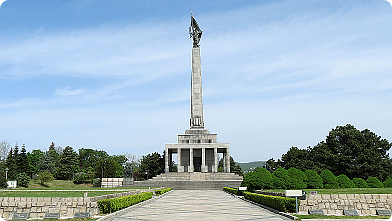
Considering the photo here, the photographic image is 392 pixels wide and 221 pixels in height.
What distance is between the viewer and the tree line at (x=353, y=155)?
147 ft

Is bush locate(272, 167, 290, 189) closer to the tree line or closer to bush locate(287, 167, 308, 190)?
bush locate(287, 167, 308, 190)

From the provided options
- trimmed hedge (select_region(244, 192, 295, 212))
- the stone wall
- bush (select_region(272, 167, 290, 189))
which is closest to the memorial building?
bush (select_region(272, 167, 290, 189))

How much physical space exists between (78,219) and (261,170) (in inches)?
569

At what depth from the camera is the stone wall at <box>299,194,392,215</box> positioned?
13414mm

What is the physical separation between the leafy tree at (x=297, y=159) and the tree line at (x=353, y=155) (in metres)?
0.17

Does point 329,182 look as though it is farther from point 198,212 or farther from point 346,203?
point 198,212

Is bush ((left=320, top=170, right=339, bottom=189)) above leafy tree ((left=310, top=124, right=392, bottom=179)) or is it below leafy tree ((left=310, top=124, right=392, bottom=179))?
below

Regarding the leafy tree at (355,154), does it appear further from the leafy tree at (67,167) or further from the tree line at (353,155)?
the leafy tree at (67,167)

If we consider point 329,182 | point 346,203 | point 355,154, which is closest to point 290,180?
point 329,182

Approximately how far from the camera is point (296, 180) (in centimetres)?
2302

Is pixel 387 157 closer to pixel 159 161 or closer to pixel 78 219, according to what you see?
pixel 159 161

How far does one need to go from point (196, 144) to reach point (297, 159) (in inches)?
683

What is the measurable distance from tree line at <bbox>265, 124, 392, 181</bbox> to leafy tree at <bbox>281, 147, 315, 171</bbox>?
0.56 feet

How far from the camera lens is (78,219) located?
12273 millimetres
